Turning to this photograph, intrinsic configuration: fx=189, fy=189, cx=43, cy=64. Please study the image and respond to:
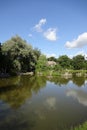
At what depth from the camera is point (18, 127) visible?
11.3 m

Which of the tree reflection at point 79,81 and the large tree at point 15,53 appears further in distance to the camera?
the large tree at point 15,53

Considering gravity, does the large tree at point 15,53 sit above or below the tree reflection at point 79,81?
above

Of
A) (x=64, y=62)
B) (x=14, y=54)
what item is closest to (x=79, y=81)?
(x=14, y=54)

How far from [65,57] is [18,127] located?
96.7m

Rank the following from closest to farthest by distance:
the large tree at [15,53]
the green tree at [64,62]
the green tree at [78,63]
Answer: the large tree at [15,53], the green tree at [64,62], the green tree at [78,63]

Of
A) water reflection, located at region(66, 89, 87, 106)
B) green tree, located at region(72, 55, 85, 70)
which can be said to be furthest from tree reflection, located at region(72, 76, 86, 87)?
green tree, located at region(72, 55, 85, 70)

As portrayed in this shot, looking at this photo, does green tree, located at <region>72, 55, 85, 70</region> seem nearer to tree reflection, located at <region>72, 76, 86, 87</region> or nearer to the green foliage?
→ the green foliage

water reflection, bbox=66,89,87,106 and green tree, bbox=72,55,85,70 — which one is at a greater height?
green tree, bbox=72,55,85,70

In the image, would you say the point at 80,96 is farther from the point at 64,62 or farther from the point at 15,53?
the point at 64,62

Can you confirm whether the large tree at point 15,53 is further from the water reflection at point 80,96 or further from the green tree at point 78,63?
the green tree at point 78,63

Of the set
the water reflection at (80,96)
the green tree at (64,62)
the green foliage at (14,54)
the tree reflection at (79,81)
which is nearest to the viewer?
the water reflection at (80,96)

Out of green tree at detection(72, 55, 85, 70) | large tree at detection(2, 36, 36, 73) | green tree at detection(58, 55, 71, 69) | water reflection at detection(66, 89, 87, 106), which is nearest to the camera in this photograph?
water reflection at detection(66, 89, 87, 106)

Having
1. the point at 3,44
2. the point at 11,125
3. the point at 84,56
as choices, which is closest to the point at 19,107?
the point at 11,125

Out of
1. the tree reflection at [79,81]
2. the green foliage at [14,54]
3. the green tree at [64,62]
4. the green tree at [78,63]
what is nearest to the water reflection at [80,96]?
the tree reflection at [79,81]
